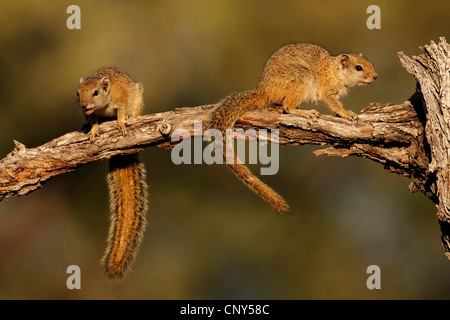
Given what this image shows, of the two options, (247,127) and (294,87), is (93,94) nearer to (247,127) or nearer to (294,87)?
(247,127)

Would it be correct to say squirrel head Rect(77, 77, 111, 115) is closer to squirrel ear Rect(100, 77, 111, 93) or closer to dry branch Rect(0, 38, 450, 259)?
squirrel ear Rect(100, 77, 111, 93)

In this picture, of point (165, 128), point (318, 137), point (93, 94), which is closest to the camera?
point (165, 128)

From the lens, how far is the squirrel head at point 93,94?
383 cm

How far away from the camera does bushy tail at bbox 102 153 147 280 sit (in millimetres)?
3994

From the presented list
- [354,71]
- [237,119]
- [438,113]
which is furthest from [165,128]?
[354,71]

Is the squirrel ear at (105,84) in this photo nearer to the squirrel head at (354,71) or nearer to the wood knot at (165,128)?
→ the wood knot at (165,128)

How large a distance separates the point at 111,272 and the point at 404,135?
2.07 metres

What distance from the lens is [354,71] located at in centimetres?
450

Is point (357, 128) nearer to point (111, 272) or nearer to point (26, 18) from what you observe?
point (111, 272)

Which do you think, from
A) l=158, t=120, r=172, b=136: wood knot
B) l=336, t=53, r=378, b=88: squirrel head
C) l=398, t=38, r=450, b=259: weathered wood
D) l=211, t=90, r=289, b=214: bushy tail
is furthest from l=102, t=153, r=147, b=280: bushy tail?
l=398, t=38, r=450, b=259: weathered wood

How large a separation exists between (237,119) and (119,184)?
101 cm

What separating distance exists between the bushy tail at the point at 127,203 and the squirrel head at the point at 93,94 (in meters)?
0.42

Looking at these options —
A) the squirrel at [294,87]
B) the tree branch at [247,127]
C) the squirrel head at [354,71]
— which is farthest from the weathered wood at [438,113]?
the squirrel head at [354,71]

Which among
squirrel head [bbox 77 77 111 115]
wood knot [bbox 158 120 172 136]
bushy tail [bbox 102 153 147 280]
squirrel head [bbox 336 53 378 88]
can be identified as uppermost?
squirrel head [bbox 336 53 378 88]
